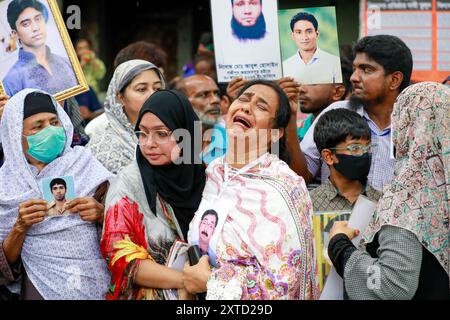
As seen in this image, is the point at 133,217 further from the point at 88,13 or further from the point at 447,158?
the point at 88,13

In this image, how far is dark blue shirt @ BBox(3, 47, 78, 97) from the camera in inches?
166

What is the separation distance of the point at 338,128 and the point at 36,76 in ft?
5.41

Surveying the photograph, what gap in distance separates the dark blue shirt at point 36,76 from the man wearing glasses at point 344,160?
1.40 m

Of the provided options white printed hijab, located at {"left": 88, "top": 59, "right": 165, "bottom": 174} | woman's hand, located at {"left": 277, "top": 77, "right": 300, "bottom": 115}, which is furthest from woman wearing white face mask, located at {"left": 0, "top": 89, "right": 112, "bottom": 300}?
woman's hand, located at {"left": 277, "top": 77, "right": 300, "bottom": 115}

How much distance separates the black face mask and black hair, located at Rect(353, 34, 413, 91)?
0.61 m

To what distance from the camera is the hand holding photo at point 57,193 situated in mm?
3607

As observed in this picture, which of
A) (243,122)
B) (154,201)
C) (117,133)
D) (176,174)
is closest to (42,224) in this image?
(154,201)

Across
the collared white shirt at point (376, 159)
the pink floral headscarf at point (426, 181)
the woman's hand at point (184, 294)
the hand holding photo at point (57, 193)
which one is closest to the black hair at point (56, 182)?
the hand holding photo at point (57, 193)

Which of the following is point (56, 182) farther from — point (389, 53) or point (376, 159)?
point (389, 53)

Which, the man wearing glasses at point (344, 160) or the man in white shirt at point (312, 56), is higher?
the man in white shirt at point (312, 56)

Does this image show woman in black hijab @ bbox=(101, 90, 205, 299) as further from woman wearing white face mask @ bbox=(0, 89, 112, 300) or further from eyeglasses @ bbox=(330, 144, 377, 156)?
eyeglasses @ bbox=(330, 144, 377, 156)

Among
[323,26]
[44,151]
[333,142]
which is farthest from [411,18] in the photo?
[44,151]

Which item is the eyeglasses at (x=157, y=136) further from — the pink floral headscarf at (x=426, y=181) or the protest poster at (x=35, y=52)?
the pink floral headscarf at (x=426, y=181)

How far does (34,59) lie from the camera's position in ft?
13.9
